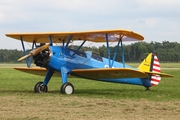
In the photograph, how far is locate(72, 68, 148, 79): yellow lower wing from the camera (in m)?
14.5

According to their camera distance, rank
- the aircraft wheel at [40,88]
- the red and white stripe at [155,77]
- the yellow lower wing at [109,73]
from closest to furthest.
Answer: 1. the yellow lower wing at [109,73]
2. the aircraft wheel at [40,88]
3. the red and white stripe at [155,77]

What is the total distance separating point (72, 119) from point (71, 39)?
28.5ft

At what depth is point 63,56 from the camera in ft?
50.7

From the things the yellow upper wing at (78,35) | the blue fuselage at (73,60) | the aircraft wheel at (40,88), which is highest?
the yellow upper wing at (78,35)

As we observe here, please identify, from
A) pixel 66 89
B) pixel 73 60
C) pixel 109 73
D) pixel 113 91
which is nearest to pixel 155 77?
pixel 113 91

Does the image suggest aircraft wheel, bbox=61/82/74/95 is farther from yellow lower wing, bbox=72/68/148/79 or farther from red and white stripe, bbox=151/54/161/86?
red and white stripe, bbox=151/54/161/86

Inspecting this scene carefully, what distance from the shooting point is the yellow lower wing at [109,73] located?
14511 mm

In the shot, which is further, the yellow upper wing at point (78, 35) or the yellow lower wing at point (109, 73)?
the yellow upper wing at point (78, 35)

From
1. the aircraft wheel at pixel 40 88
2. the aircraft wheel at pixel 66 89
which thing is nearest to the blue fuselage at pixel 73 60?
the aircraft wheel at pixel 66 89

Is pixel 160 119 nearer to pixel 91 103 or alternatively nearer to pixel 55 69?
pixel 91 103

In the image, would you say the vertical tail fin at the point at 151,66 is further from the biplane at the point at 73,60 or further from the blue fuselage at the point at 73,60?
the blue fuselage at the point at 73,60

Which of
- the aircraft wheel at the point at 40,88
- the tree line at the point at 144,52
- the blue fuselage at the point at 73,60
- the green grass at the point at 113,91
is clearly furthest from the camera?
the tree line at the point at 144,52

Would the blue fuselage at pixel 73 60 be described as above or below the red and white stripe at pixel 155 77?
above

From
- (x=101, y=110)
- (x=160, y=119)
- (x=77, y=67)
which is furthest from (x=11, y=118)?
(x=77, y=67)
